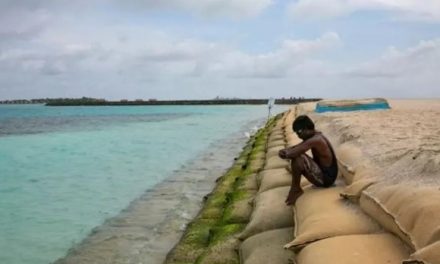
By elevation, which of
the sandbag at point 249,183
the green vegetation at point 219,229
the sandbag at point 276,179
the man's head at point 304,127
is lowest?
the green vegetation at point 219,229

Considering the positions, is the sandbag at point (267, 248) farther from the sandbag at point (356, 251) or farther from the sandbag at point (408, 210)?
the sandbag at point (408, 210)

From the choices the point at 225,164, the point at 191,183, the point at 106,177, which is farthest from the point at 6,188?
the point at 225,164

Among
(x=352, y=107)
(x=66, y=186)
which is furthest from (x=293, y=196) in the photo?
(x=352, y=107)

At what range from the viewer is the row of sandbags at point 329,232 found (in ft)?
10.1

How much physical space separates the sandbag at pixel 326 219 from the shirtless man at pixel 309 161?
22cm

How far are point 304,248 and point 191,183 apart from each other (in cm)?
687

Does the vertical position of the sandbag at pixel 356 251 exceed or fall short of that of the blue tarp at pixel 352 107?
it falls short

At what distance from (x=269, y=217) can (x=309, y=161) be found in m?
0.65

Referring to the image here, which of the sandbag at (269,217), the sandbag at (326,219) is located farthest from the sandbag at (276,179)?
the sandbag at (326,219)

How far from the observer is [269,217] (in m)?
4.80

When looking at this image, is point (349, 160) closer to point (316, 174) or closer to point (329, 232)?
point (316, 174)

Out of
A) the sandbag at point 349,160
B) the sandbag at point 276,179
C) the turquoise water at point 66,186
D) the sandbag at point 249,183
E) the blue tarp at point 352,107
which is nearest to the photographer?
the sandbag at point 349,160

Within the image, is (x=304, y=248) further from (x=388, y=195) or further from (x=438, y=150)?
(x=438, y=150)

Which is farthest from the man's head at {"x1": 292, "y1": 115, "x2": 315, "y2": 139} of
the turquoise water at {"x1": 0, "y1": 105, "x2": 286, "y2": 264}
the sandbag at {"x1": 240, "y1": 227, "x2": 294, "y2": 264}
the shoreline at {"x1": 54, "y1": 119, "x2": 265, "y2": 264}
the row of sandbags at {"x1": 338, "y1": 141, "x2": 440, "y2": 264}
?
the turquoise water at {"x1": 0, "y1": 105, "x2": 286, "y2": 264}
